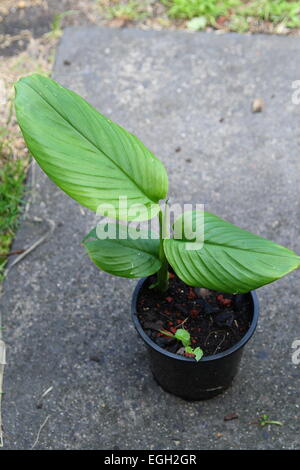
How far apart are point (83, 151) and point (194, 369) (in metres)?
0.72

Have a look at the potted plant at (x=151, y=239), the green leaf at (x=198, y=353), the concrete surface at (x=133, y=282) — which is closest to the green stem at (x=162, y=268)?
the potted plant at (x=151, y=239)

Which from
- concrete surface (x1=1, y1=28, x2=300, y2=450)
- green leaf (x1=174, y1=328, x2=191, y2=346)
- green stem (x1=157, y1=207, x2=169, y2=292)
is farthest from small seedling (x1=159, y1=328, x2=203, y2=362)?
concrete surface (x1=1, y1=28, x2=300, y2=450)

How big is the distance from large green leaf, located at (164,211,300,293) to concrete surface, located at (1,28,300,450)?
0.62m

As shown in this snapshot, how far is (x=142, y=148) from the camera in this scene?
58.9 inches

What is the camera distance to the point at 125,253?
1.65 metres

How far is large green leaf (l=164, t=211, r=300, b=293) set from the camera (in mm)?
1400

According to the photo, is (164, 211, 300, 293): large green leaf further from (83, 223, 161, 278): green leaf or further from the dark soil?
the dark soil

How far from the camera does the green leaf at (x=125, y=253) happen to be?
1612 mm

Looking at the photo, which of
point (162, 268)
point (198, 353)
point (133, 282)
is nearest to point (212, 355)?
point (198, 353)

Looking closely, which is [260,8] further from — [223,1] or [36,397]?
[36,397]

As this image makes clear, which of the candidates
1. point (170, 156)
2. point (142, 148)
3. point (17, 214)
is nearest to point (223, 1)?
point (170, 156)

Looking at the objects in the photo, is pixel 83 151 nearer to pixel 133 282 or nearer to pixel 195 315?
pixel 195 315
